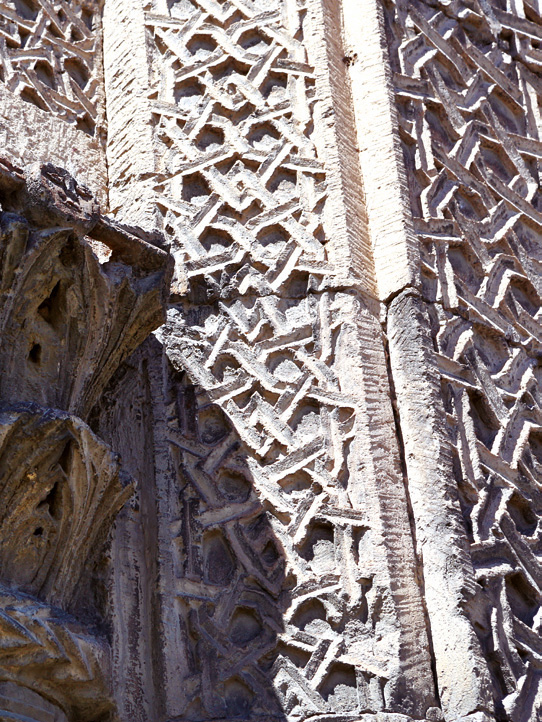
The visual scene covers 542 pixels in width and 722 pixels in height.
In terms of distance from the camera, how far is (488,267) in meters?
4.66

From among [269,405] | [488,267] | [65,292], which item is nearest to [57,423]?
[65,292]

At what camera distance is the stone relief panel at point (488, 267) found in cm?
400

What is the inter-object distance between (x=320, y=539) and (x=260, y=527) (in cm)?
18

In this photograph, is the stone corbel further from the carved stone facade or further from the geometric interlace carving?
the geometric interlace carving

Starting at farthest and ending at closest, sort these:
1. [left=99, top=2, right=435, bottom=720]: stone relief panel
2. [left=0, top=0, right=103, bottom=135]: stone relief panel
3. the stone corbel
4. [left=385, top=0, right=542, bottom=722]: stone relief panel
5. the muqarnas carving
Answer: [left=0, top=0, right=103, bottom=135]: stone relief panel, [left=385, top=0, right=542, bottom=722]: stone relief panel, [left=99, top=2, right=435, bottom=720]: stone relief panel, the stone corbel, the muqarnas carving

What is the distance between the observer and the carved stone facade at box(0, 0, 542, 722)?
3.66m

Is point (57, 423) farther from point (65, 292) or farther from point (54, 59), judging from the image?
point (54, 59)

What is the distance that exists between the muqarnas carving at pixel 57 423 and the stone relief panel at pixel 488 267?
1.02m

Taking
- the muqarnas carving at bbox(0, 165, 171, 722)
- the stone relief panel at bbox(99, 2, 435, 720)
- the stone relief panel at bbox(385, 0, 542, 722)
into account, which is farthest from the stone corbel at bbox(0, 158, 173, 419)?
the stone relief panel at bbox(385, 0, 542, 722)

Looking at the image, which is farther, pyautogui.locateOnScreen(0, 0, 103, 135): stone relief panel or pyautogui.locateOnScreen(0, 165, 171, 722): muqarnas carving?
pyautogui.locateOnScreen(0, 0, 103, 135): stone relief panel

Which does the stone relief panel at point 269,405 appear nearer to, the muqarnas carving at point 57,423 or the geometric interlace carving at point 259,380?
the geometric interlace carving at point 259,380

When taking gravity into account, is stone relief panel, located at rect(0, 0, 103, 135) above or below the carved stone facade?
above

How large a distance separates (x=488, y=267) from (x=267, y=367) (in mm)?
922

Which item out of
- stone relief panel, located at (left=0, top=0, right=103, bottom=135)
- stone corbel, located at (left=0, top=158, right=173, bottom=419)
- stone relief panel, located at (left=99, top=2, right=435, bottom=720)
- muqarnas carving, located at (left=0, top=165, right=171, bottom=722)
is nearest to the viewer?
muqarnas carving, located at (left=0, top=165, right=171, bottom=722)
